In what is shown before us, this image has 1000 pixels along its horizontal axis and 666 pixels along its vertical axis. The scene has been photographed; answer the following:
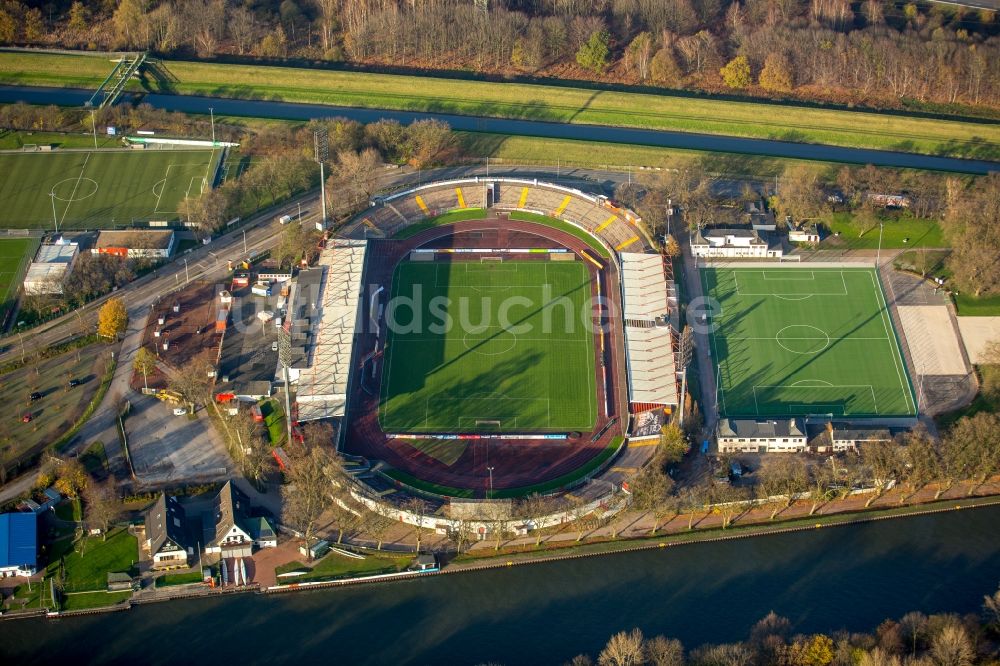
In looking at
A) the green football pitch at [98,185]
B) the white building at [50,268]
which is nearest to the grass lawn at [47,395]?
the white building at [50,268]

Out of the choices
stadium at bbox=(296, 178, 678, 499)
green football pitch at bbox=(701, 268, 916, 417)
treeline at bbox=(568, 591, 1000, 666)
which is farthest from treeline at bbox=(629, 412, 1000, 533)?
treeline at bbox=(568, 591, 1000, 666)

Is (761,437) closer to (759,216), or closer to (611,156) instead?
(759,216)

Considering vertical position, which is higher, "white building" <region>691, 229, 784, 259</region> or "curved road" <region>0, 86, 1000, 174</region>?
"curved road" <region>0, 86, 1000, 174</region>

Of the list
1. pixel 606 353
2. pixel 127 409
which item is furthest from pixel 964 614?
pixel 127 409

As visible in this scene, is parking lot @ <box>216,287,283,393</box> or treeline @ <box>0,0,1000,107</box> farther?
treeline @ <box>0,0,1000,107</box>

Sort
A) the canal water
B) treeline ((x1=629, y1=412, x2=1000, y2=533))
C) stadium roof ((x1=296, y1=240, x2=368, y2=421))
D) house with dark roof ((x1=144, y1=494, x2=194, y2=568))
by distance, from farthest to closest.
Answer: stadium roof ((x1=296, y1=240, x2=368, y2=421)) → treeline ((x1=629, y1=412, x2=1000, y2=533)) → house with dark roof ((x1=144, y1=494, x2=194, y2=568)) → the canal water

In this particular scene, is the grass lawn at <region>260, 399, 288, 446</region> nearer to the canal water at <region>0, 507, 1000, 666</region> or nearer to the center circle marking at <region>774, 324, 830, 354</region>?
the canal water at <region>0, 507, 1000, 666</region>

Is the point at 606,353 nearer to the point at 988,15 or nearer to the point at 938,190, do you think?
the point at 938,190
